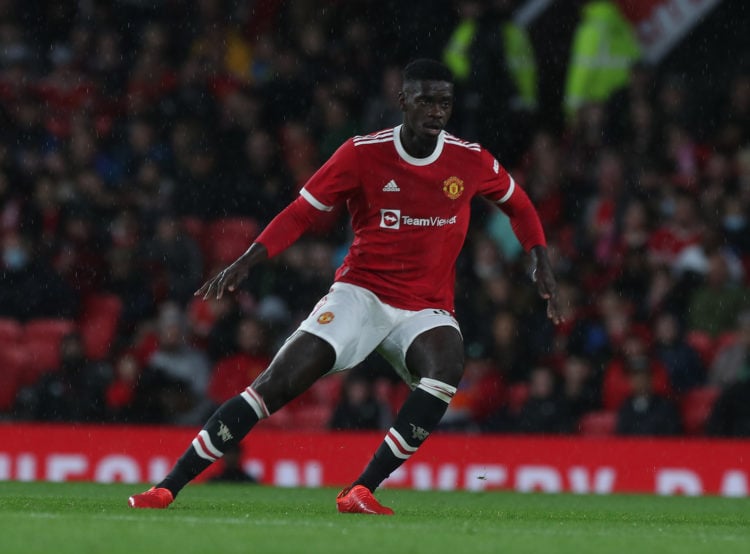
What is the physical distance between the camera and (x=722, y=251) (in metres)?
14.0

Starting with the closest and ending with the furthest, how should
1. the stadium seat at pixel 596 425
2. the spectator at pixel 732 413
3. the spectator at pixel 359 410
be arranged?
the spectator at pixel 732 413 < the stadium seat at pixel 596 425 < the spectator at pixel 359 410

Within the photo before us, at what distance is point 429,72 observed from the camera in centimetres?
816

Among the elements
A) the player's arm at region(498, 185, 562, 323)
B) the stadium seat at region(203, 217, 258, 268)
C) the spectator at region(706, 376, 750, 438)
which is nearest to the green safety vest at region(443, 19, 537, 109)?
the stadium seat at region(203, 217, 258, 268)

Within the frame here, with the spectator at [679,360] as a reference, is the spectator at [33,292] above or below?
above

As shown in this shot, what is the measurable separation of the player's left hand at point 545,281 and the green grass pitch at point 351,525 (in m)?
1.07

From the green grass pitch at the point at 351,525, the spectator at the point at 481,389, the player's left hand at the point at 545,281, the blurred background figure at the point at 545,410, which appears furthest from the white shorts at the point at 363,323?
the spectator at the point at 481,389

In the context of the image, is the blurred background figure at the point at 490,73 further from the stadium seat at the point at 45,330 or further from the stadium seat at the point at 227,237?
the stadium seat at the point at 45,330

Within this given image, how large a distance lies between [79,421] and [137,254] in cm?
183

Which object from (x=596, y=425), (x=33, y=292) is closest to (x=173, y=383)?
(x=33, y=292)

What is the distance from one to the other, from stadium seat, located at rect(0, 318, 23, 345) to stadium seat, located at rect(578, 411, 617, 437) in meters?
5.19

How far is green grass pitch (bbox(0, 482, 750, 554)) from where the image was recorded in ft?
20.6

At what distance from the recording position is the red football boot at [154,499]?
7.95m

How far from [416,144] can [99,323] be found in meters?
7.27

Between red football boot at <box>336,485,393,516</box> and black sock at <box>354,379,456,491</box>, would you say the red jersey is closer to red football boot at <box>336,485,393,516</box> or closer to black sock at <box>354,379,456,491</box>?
black sock at <box>354,379,456,491</box>
